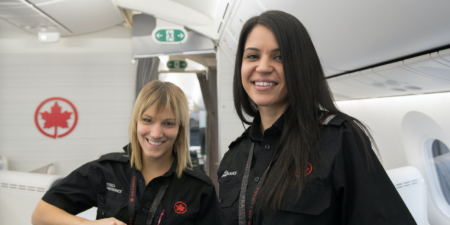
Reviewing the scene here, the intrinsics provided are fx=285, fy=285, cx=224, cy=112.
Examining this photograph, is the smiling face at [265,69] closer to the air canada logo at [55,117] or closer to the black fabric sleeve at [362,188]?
the black fabric sleeve at [362,188]

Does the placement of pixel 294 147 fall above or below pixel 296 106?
below

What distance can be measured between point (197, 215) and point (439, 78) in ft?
6.53

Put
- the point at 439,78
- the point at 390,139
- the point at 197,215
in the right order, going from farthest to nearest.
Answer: the point at 390,139 → the point at 439,78 → the point at 197,215

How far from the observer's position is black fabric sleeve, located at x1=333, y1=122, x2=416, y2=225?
892 mm

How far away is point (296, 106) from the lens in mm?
1040

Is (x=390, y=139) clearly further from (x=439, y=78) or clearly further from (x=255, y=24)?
(x=255, y=24)

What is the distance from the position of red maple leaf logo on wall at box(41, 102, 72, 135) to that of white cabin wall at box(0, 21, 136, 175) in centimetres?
22

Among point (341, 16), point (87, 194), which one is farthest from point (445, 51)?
point (87, 194)

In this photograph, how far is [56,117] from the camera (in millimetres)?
5469

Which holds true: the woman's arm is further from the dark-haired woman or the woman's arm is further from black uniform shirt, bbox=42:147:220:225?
the dark-haired woman

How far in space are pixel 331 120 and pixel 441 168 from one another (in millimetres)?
3319

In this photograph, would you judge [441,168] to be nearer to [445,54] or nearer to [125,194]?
[445,54]

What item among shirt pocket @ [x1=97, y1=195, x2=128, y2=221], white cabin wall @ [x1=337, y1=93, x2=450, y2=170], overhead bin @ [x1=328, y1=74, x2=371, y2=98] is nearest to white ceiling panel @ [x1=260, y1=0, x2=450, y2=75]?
overhead bin @ [x1=328, y1=74, x2=371, y2=98]

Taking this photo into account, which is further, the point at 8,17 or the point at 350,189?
the point at 8,17
